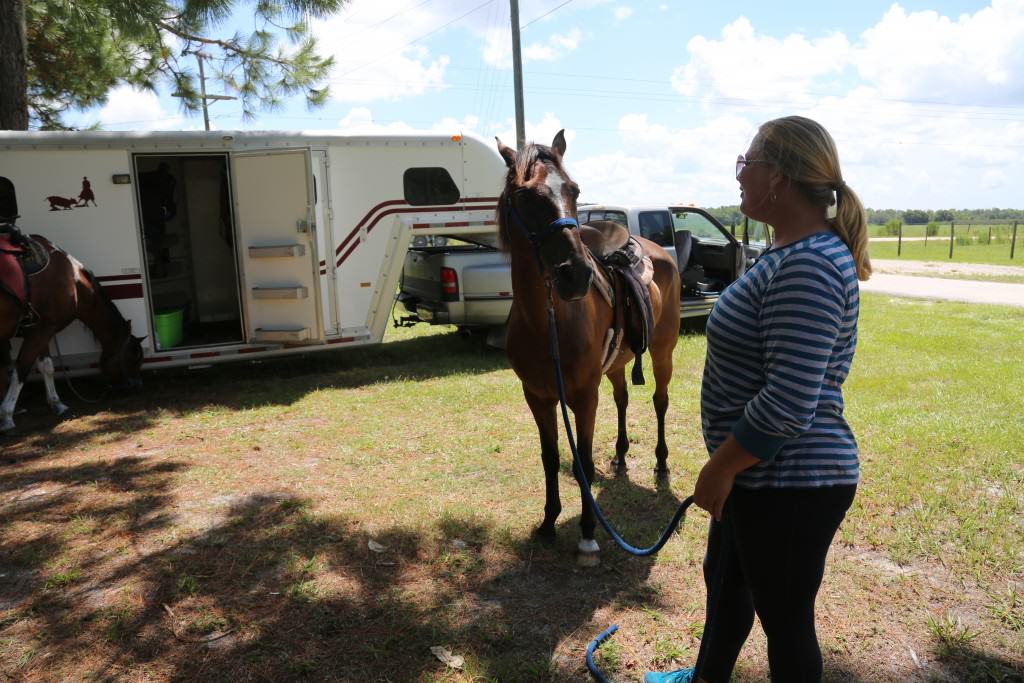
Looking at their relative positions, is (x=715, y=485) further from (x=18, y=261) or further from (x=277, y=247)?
(x=18, y=261)

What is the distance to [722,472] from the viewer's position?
1.75m

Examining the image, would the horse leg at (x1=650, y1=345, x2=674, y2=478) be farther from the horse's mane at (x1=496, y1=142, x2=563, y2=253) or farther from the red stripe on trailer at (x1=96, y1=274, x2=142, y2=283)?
the red stripe on trailer at (x1=96, y1=274, x2=142, y2=283)

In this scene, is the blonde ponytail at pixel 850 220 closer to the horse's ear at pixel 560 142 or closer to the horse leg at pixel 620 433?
the horse's ear at pixel 560 142

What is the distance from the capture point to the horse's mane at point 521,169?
3.35 m

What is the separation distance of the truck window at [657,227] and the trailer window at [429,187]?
311 cm

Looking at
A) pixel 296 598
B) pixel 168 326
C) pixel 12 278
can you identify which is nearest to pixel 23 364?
pixel 12 278

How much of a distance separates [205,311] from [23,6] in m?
4.25

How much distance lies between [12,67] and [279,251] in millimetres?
4142

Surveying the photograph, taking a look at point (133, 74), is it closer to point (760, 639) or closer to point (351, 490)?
point (351, 490)

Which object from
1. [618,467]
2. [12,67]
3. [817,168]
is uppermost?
[12,67]

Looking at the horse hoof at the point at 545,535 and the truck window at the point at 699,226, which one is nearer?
the horse hoof at the point at 545,535

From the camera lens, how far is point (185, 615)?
10.7 feet

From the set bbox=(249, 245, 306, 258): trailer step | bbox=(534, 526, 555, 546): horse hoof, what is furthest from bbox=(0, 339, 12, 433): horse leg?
bbox=(534, 526, 555, 546): horse hoof

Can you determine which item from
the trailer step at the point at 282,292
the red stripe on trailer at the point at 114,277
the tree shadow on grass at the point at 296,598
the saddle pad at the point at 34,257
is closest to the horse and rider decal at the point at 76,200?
the saddle pad at the point at 34,257
